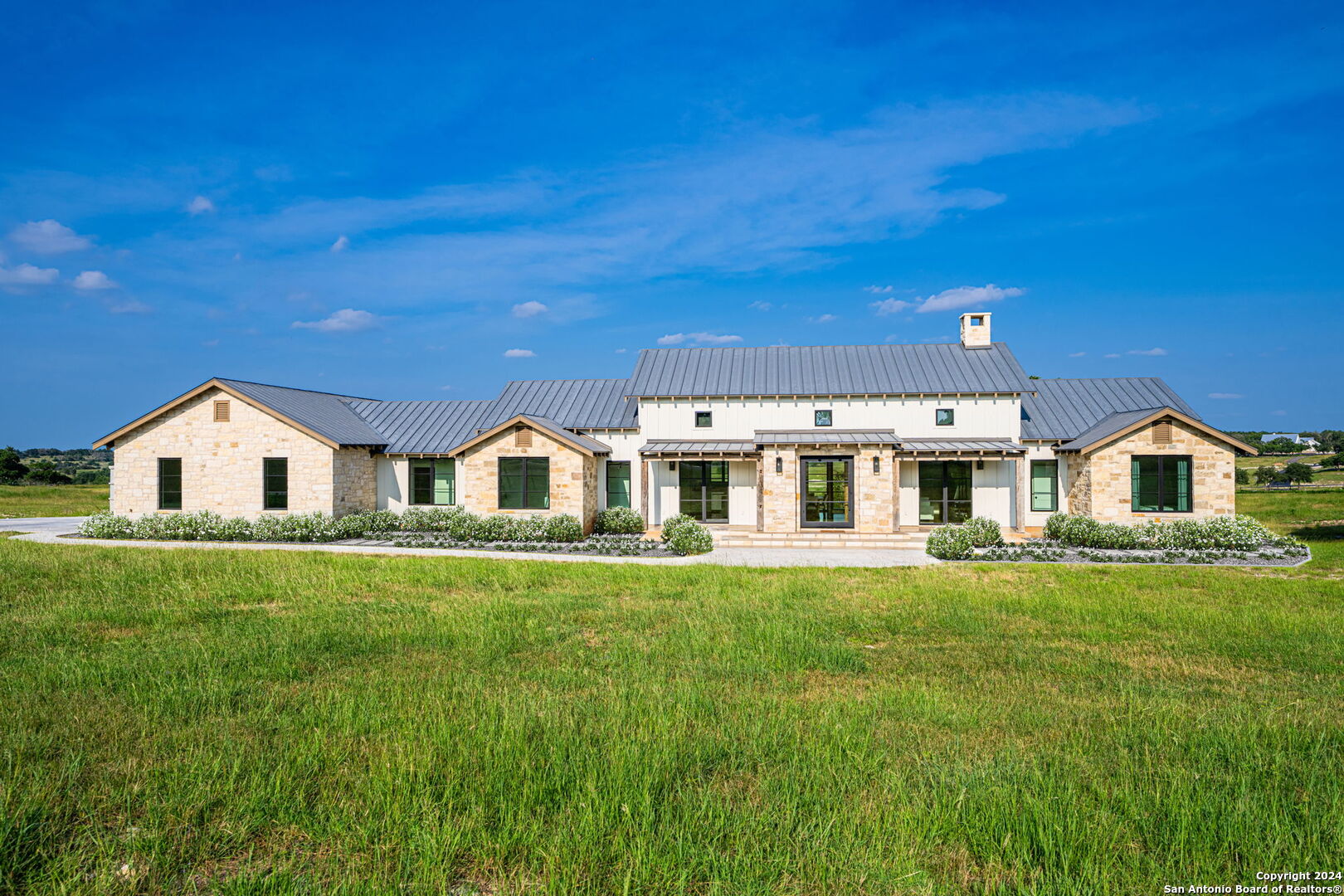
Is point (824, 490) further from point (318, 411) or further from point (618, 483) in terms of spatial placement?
point (318, 411)

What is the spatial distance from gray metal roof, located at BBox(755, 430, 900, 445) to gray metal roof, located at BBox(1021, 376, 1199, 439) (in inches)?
185

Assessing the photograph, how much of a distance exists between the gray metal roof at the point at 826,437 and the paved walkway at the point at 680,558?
140 inches

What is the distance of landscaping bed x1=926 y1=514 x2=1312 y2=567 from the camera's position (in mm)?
15898

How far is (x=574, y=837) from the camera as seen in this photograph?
3.74 meters

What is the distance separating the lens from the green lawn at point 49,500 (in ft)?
95.3

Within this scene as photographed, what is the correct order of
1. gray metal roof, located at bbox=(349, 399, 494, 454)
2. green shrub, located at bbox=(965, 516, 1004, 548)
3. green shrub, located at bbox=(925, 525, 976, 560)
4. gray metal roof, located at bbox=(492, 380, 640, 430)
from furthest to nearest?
gray metal roof, located at bbox=(349, 399, 494, 454), gray metal roof, located at bbox=(492, 380, 640, 430), green shrub, located at bbox=(965, 516, 1004, 548), green shrub, located at bbox=(925, 525, 976, 560)

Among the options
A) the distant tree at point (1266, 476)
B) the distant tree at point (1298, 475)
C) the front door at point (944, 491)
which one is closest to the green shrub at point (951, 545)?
the front door at point (944, 491)

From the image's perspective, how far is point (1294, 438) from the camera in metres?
59.1

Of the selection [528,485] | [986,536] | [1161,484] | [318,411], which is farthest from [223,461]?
[1161,484]

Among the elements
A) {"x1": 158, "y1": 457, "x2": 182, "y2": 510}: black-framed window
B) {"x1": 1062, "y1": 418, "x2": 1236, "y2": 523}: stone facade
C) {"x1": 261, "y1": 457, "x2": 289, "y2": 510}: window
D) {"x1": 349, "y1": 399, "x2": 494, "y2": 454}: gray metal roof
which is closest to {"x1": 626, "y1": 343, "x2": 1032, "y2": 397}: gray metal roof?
{"x1": 1062, "y1": 418, "x2": 1236, "y2": 523}: stone facade

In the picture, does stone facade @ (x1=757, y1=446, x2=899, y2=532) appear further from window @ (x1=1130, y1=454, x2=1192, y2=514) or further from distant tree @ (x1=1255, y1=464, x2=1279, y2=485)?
distant tree @ (x1=1255, y1=464, x2=1279, y2=485)

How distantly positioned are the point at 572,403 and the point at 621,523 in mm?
5427

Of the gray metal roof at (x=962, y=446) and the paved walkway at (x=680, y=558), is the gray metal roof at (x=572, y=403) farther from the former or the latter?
the gray metal roof at (x=962, y=446)

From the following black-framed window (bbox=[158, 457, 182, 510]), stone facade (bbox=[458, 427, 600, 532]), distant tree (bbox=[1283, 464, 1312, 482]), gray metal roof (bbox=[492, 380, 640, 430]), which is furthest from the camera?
distant tree (bbox=[1283, 464, 1312, 482])
